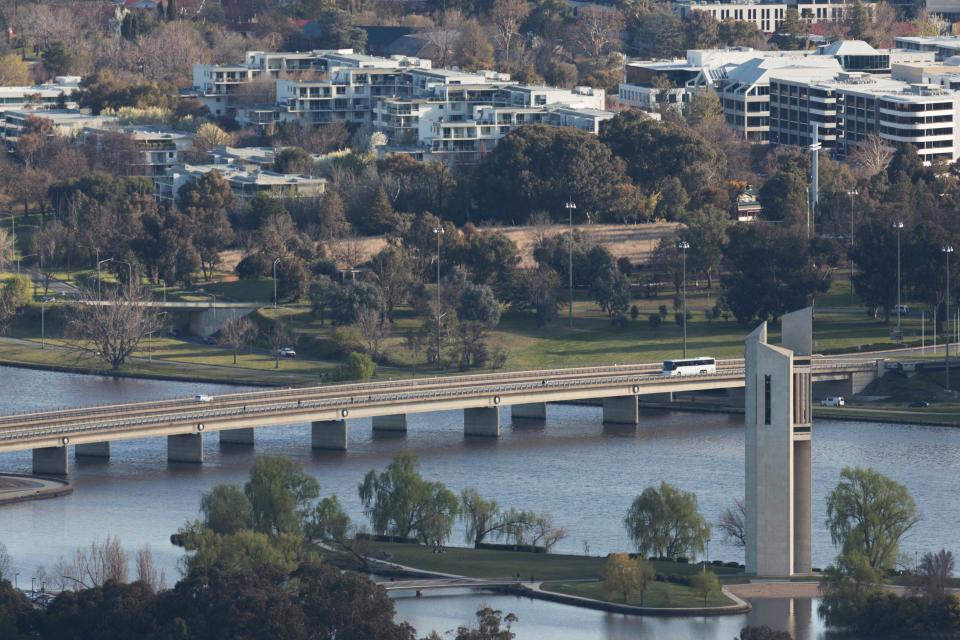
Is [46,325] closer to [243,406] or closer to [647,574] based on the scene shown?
[243,406]

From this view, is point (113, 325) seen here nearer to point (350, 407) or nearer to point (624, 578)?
point (350, 407)

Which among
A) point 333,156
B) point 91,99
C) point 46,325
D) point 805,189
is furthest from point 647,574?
point 91,99

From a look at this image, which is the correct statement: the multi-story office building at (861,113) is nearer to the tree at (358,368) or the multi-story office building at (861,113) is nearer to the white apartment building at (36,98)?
the white apartment building at (36,98)

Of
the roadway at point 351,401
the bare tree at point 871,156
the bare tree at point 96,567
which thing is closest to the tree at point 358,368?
the roadway at point 351,401

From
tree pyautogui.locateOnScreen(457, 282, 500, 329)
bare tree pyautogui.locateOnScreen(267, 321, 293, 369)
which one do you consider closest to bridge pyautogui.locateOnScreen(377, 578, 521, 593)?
bare tree pyautogui.locateOnScreen(267, 321, 293, 369)

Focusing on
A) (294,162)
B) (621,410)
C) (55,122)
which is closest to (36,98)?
(55,122)

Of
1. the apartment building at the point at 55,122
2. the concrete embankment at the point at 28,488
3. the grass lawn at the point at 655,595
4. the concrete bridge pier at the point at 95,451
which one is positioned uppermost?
the apartment building at the point at 55,122
